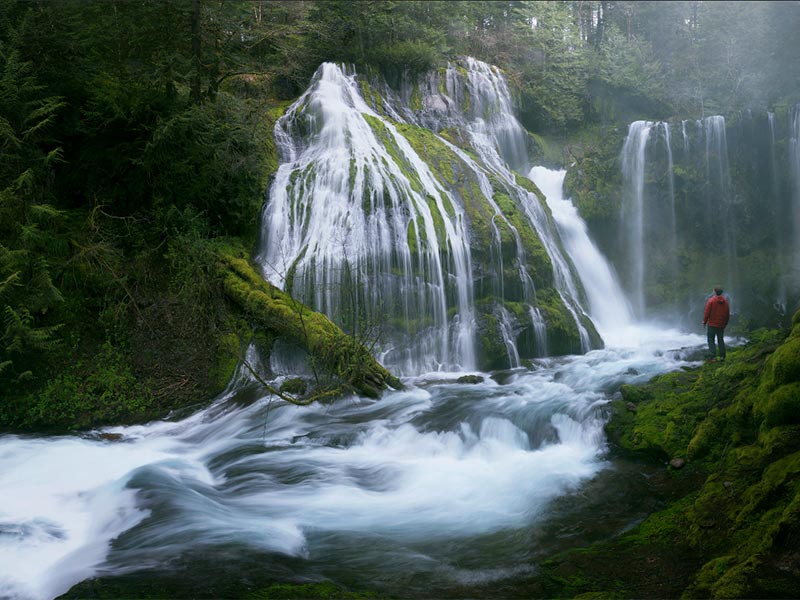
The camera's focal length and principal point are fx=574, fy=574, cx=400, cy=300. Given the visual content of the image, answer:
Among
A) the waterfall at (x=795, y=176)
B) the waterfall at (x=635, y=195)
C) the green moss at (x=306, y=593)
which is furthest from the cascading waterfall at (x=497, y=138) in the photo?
the green moss at (x=306, y=593)

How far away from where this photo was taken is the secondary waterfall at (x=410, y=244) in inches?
420

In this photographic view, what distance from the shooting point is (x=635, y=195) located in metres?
17.4

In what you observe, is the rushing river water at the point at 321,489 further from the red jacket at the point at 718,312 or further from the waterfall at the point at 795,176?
the waterfall at the point at 795,176

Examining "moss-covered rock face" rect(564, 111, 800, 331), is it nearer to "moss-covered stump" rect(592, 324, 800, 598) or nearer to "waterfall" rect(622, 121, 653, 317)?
"waterfall" rect(622, 121, 653, 317)

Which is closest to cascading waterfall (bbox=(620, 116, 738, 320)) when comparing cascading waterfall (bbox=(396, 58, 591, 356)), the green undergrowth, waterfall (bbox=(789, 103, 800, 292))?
waterfall (bbox=(789, 103, 800, 292))

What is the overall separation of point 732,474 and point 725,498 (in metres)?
0.34

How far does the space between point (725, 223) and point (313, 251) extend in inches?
517

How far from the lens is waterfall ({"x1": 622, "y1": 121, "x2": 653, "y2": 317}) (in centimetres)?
1705

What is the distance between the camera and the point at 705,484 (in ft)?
16.5

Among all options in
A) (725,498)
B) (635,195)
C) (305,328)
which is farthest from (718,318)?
(635,195)

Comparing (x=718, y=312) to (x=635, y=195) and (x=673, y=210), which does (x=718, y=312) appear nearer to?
(x=635, y=195)

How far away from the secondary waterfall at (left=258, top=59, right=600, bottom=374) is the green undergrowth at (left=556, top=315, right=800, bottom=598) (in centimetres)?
471

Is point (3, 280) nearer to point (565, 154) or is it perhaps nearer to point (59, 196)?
point (59, 196)

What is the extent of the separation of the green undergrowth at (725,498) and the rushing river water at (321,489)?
605 millimetres
